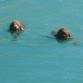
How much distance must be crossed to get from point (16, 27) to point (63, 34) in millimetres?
1681

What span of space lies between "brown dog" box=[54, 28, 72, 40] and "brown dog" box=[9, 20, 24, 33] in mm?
1286

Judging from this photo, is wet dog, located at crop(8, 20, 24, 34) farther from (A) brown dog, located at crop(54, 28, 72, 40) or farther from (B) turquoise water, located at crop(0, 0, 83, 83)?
(A) brown dog, located at crop(54, 28, 72, 40)

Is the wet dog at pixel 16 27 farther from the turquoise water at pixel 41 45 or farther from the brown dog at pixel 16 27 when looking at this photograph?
the turquoise water at pixel 41 45

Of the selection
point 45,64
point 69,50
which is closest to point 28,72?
point 45,64

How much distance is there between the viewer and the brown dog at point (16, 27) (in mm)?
16328

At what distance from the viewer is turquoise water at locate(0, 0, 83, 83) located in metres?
13.4

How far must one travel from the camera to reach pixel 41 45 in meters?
15.2

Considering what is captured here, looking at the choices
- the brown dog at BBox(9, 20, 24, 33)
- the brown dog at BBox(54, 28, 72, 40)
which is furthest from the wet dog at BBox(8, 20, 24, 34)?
the brown dog at BBox(54, 28, 72, 40)

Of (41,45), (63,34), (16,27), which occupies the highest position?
(16,27)

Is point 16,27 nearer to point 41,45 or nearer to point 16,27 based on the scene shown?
point 16,27

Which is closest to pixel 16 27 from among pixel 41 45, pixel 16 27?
pixel 16 27

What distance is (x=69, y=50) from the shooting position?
14750 mm

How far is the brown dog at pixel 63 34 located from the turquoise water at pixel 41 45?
0.88ft

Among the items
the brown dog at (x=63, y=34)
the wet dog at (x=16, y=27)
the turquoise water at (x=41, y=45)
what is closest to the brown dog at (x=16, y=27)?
the wet dog at (x=16, y=27)
